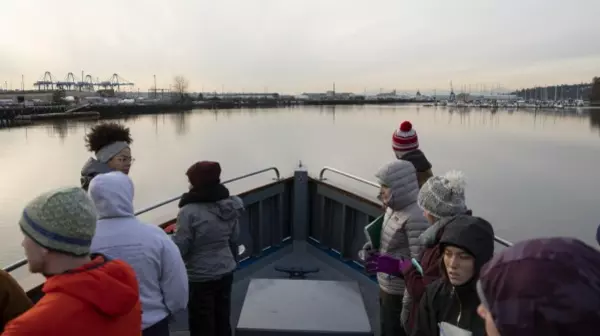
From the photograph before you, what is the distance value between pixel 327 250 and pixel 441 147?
33123mm

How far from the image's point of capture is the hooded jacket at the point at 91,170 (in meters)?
2.78

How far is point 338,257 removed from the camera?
Answer: 192 inches

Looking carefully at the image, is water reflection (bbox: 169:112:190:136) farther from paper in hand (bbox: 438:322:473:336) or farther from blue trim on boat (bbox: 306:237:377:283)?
paper in hand (bbox: 438:322:473:336)

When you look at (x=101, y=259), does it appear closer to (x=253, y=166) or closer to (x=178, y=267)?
(x=178, y=267)

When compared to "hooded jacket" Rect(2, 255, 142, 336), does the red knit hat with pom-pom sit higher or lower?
higher

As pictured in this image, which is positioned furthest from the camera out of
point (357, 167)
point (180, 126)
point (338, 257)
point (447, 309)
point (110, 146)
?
point (180, 126)

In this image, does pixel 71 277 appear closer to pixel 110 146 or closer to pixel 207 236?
pixel 207 236

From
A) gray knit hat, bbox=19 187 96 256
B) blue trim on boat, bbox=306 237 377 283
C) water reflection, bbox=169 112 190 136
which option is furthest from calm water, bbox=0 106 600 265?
gray knit hat, bbox=19 187 96 256

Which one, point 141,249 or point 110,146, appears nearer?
point 141,249

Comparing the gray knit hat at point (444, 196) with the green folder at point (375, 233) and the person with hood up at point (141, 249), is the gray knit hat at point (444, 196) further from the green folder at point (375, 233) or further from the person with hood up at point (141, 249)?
the person with hood up at point (141, 249)

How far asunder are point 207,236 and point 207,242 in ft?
0.17

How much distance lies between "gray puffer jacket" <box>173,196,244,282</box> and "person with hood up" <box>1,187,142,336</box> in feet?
4.42

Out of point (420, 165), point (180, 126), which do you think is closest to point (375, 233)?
point (420, 165)

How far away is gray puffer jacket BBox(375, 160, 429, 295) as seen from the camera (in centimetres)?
254
